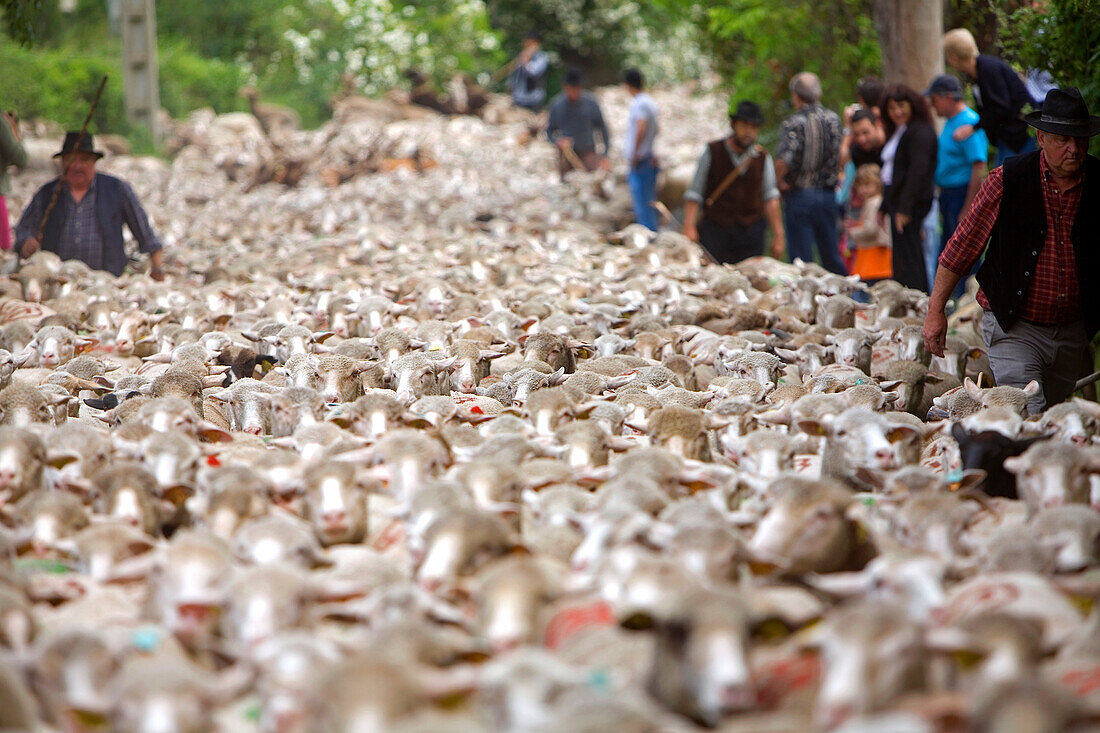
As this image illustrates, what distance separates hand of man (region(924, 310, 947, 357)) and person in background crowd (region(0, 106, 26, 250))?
9.75m

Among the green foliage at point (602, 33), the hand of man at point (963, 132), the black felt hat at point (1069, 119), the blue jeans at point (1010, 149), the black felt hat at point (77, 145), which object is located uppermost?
the green foliage at point (602, 33)

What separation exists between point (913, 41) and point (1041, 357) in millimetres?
8385

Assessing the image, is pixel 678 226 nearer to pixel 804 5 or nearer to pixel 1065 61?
pixel 804 5

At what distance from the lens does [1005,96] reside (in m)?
10.5

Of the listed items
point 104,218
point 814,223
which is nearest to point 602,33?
point 814,223

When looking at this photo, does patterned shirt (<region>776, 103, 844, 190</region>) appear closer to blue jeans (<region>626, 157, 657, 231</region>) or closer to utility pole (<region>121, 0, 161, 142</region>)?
blue jeans (<region>626, 157, 657, 231</region>)

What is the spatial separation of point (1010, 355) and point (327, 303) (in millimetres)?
5815

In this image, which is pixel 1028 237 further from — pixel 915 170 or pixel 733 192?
pixel 733 192

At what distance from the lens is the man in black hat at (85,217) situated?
12.5 m

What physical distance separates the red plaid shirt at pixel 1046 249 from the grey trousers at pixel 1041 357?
9cm

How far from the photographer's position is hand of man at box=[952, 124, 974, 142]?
36.2ft

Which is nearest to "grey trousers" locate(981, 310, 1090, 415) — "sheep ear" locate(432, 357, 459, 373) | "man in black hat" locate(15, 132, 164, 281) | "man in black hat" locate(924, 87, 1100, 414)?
"man in black hat" locate(924, 87, 1100, 414)

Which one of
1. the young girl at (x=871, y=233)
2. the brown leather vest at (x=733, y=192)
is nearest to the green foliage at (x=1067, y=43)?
the young girl at (x=871, y=233)

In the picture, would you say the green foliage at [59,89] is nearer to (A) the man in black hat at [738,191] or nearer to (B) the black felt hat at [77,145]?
(B) the black felt hat at [77,145]
